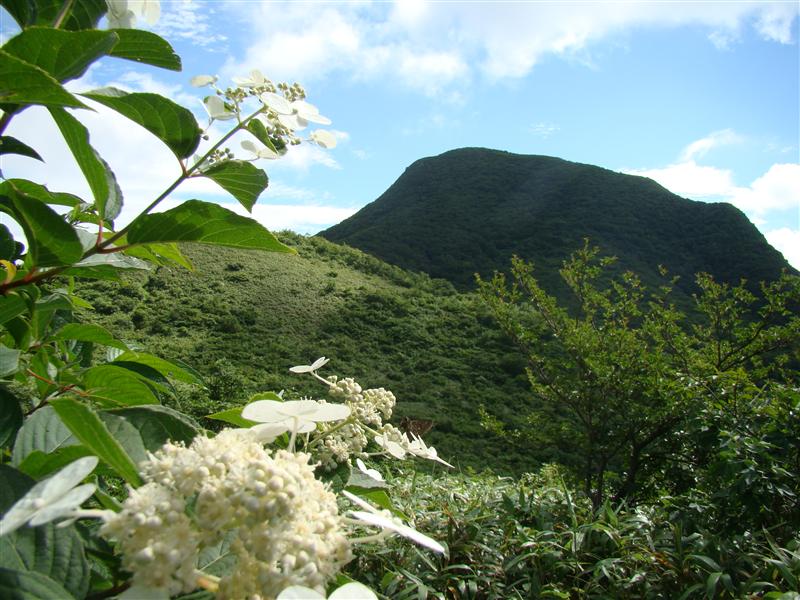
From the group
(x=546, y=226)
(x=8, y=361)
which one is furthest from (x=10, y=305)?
(x=546, y=226)

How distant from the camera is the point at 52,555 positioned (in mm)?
480

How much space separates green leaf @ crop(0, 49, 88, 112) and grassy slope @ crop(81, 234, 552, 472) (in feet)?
27.6

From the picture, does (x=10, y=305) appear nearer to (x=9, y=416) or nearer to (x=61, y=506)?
(x=9, y=416)

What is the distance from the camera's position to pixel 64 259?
2.35 feet

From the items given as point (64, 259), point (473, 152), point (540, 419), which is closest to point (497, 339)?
point (540, 419)

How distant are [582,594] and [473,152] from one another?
40404 millimetres

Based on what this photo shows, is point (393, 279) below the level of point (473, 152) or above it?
below

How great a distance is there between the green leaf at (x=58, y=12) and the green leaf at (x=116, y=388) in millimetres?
484

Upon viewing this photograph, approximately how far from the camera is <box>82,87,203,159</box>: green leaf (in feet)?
2.21

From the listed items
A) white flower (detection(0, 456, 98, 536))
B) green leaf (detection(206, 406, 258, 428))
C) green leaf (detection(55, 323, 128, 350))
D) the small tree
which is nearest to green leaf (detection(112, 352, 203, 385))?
green leaf (detection(55, 323, 128, 350))

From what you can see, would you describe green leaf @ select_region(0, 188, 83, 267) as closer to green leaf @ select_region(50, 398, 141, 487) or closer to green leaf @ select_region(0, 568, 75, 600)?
green leaf @ select_region(50, 398, 141, 487)

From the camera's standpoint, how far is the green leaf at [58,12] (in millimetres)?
657

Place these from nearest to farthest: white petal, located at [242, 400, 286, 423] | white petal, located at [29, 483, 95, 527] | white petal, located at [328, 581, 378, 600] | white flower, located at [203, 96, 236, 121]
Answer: white petal, located at [29, 483, 95, 527], white petal, located at [328, 581, 378, 600], white petal, located at [242, 400, 286, 423], white flower, located at [203, 96, 236, 121]

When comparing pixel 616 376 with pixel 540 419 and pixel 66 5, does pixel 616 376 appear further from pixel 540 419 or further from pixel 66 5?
pixel 66 5
